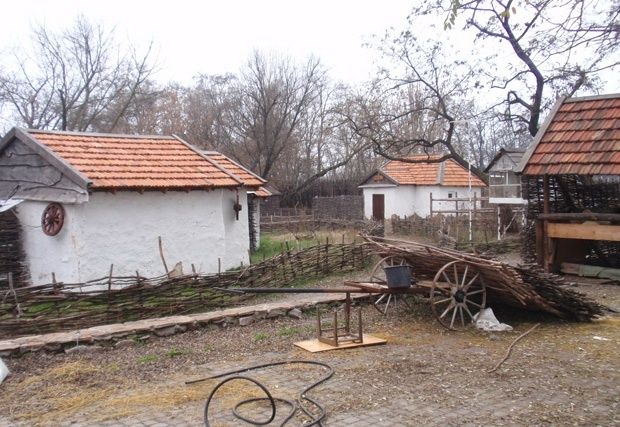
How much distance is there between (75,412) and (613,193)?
481 inches

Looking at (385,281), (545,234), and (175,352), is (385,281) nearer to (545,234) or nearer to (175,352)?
(175,352)

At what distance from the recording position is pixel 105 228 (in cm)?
1186

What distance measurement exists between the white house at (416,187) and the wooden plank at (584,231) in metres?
18.8

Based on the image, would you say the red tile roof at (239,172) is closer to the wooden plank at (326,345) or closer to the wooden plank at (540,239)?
the wooden plank at (540,239)

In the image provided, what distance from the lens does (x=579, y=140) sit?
480 inches

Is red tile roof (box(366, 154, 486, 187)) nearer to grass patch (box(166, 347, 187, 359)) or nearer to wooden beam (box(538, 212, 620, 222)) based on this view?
wooden beam (box(538, 212, 620, 222))

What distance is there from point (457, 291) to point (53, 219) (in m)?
8.24

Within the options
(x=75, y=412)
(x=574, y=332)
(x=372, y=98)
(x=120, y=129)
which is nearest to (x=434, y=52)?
(x=372, y=98)

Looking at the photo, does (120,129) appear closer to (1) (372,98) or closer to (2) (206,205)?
(1) (372,98)

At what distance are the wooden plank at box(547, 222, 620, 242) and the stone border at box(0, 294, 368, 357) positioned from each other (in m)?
5.71

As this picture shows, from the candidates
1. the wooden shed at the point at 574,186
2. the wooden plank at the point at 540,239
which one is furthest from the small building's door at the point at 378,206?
the wooden plank at the point at 540,239

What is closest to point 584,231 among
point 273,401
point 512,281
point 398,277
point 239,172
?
point 512,281

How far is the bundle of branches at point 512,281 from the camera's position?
7.49 m

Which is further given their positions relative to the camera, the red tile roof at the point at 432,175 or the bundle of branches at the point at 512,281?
the red tile roof at the point at 432,175
